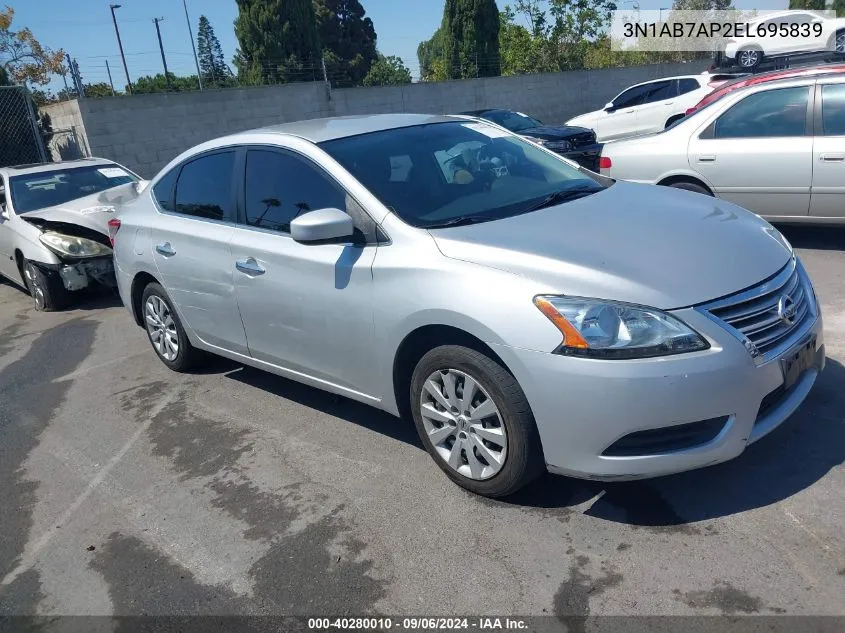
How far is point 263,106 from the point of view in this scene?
17.5 m

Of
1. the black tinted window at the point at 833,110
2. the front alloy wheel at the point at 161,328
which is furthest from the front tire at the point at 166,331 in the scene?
the black tinted window at the point at 833,110

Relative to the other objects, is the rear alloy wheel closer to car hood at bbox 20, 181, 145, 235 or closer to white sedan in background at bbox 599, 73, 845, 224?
white sedan in background at bbox 599, 73, 845, 224

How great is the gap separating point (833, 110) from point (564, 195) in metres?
3.85

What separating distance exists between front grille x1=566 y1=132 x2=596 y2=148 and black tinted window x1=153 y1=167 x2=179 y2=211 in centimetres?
876

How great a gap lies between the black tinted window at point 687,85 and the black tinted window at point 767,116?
8713 millimetres

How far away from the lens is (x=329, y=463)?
156 inches

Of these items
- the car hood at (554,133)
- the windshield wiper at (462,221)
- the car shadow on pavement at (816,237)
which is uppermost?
the windshield wiper at (462,221)

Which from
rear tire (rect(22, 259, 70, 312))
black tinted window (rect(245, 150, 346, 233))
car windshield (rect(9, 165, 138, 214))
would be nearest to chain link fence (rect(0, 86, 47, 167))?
car windshield (rect(9, 165, 138, 214))

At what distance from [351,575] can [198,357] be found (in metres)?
2.91

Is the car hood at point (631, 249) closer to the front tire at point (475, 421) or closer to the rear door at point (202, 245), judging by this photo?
the front tire at point (475, 421)

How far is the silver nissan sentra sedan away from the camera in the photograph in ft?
9.37

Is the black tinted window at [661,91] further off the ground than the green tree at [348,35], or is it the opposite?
the green tree at [348,35]

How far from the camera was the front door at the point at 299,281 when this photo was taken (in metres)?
3.66

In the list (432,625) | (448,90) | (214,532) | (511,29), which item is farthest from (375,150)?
(511,29)
